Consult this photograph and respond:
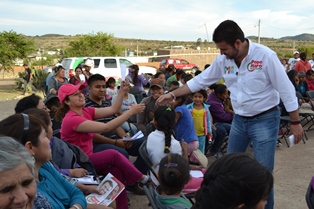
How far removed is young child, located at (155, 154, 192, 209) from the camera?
273 centimetres

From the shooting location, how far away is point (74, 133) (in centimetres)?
371

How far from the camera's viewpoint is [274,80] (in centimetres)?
311

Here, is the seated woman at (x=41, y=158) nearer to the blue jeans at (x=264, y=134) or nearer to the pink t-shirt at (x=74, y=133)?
the pink t-shirt at (x=74, y=133)

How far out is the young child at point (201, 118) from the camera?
5.50 meters

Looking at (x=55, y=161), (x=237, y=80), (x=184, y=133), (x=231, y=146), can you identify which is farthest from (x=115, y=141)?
(x=237, y=80)

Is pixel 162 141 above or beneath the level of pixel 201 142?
above

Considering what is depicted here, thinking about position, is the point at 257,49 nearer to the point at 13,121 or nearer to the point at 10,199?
the point at 13,121

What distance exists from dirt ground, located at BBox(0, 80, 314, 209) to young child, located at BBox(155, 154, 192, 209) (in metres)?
1.57

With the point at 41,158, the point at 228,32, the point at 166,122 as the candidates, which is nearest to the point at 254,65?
the point at 228,32

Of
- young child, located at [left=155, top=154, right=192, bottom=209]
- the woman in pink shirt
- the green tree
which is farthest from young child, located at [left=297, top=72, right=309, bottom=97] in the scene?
the green tree

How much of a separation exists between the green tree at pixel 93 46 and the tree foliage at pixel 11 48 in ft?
43.9

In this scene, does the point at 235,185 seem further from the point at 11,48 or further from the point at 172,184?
the point at 11,48

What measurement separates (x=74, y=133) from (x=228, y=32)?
6.38ft

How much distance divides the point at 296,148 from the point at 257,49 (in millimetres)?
4310
